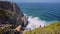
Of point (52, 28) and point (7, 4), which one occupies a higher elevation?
point (52, 28)

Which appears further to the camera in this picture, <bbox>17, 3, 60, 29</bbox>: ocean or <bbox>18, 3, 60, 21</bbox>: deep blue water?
<bbox>18, 3, 60, 21</bbox>: deep blue water

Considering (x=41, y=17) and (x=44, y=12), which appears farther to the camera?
(x=44, y=12)

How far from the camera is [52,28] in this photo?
319 inches

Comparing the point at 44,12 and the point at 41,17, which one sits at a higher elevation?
the point at 41,17

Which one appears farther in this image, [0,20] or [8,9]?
[8,9]

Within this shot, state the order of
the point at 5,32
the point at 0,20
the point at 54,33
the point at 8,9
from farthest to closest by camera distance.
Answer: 1. the point at 8,9
2. the point at 0,20
3. the point at 5,32
4. the point at 54,33

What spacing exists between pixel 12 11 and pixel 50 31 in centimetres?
1975

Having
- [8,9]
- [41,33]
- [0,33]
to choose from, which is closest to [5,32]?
[0,33]

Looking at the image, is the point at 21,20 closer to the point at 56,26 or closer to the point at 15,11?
the point at 15,11

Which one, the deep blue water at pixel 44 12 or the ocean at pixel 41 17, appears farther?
the deep blue water at pixel 44 12

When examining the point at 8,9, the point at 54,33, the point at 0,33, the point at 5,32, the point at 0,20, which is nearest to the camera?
the point at 54,33

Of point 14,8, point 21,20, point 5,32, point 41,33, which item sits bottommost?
point 21,20

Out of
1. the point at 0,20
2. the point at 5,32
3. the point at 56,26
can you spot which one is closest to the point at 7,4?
the point at 0,20

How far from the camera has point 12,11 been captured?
2739cm
